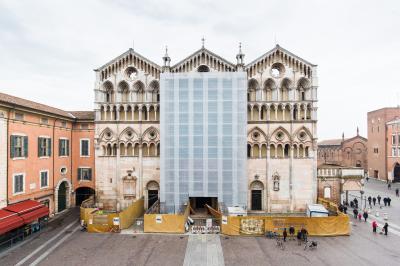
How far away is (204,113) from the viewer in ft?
98.2

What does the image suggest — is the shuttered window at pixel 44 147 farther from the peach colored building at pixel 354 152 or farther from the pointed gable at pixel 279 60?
the peach colored building at pixel 354 152

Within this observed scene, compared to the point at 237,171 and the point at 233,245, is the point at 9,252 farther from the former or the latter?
the point at 237,171

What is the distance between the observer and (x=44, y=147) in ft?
94.7

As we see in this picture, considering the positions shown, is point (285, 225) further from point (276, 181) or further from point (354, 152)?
point (354, 152)

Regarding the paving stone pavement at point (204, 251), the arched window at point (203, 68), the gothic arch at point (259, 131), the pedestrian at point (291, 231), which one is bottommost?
the paving stone pavement at point (204, 251)

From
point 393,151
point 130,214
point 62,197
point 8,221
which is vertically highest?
point 393,151

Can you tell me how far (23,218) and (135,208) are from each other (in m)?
10.2

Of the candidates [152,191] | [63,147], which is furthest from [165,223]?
[63,147]

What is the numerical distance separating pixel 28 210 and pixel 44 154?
7.62m

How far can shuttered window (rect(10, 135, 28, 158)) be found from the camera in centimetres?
2388

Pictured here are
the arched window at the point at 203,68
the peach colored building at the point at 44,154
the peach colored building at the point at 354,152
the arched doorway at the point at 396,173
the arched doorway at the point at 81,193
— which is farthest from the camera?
the peach colored building at the point at 354,152

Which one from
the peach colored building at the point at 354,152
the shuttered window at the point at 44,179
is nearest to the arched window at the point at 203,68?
the shuttered window at the point at 44,179

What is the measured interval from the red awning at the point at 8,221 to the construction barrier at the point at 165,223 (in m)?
10.4

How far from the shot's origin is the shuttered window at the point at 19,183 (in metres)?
24.1
